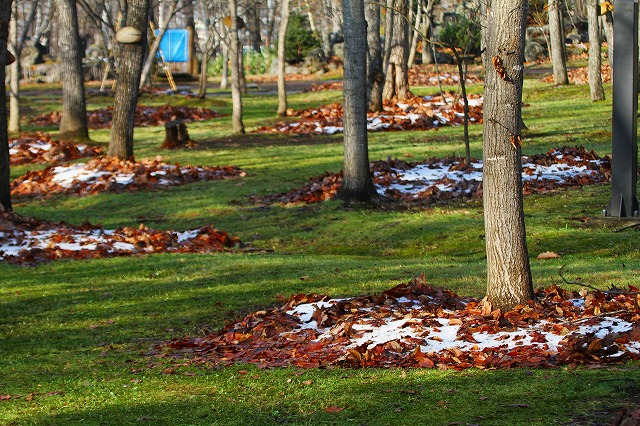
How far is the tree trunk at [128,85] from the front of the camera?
2155 cm

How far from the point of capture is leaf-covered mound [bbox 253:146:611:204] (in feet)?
54.2

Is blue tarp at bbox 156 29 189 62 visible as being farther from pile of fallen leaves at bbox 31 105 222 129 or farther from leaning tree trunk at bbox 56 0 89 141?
leaning tree trunk at bbox 56 0 89 141

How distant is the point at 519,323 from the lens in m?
7.00

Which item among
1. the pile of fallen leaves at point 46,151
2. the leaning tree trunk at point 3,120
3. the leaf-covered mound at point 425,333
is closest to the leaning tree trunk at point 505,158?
the leaf-covered mound at point 425,333

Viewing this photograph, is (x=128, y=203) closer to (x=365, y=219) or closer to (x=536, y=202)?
(x=365, y=219)

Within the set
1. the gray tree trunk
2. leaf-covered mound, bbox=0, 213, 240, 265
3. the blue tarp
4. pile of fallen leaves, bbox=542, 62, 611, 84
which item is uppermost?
the blue tarp

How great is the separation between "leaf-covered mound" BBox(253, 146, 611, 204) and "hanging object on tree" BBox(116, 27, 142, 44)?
6066mm

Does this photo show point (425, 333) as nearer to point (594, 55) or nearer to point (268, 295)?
point (268, 295)

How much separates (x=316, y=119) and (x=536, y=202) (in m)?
15.9

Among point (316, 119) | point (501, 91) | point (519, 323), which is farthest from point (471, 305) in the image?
point (316, 119)

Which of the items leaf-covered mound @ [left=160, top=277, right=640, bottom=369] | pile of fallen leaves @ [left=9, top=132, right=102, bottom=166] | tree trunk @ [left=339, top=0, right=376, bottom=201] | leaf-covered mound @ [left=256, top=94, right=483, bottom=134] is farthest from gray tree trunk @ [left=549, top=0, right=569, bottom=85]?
leaf-covered mound @ [left=160, top=277, right=640, bottom=369]

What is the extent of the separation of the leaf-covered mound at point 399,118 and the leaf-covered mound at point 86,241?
14.0 meters

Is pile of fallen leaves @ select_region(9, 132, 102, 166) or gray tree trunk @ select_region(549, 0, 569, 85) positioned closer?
pile of fallen leaves @ select_region(9, 132, 102, 166)

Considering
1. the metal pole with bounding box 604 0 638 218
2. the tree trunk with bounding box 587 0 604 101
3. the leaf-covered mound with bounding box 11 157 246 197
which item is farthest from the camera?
the tree trunk with bounding box 587 0 604 101
